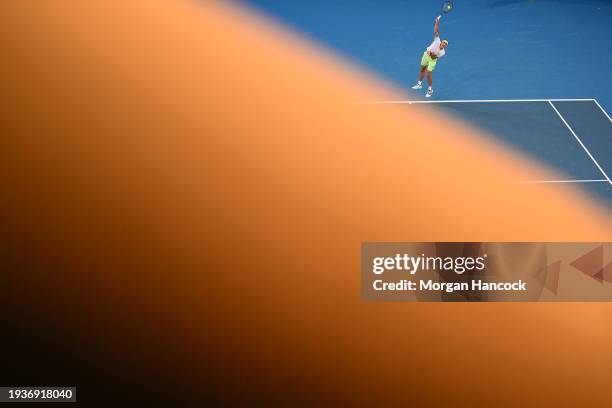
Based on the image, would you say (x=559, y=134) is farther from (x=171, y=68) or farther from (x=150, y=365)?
(x=150, y=365)

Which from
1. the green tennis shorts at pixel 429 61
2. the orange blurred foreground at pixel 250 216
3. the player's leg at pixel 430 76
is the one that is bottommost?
the orange blurred foreground at pixel 250 216

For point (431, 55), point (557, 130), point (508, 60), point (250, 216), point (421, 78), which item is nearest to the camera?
point (250, 216)

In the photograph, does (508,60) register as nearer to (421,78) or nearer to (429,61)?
(421,78)

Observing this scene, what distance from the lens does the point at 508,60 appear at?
13500 millimetres

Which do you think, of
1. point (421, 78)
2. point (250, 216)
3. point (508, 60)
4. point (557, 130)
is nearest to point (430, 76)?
point (421, 78)

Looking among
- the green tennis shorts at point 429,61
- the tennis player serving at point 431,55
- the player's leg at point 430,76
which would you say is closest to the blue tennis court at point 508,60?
the player's leg at point 430,76

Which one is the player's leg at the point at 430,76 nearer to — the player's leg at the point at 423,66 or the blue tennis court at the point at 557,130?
the player's leg at the point at 423,66

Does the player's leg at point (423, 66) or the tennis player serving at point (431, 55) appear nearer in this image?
the tennis player serving at point (431, 55)

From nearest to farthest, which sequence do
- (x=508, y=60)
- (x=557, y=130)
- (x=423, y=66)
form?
(x=557, y=130), (x=423, y=66), (x=508, y=60)

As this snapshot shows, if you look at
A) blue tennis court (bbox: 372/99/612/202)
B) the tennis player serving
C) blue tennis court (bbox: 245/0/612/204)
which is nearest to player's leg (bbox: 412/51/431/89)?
the tennis player serving

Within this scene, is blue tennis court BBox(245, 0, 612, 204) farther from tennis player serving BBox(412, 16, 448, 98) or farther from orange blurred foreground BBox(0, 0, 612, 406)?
orange blurred foreground BBox(0, 0, 612, 406)

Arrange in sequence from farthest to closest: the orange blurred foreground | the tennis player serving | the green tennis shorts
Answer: the green tennis shorts < the tennis player serving < the orange blurred foreground

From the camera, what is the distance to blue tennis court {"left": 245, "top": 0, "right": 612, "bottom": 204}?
10695mm

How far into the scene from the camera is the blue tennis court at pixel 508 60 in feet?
35.1
